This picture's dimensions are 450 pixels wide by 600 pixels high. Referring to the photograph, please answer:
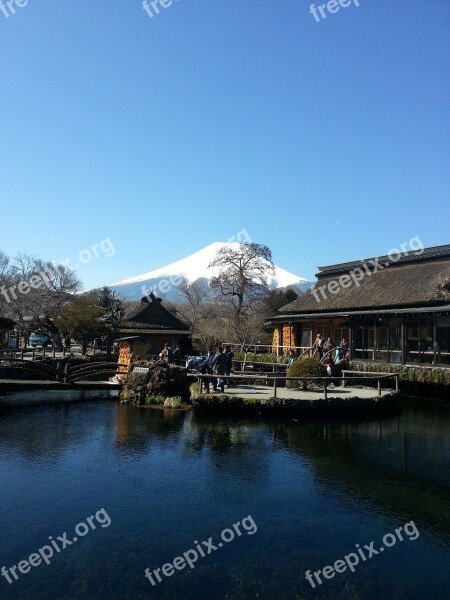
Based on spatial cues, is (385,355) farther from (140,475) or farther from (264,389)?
(140,475)

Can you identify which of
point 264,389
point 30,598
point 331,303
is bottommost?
point 30,598

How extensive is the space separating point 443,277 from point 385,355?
5588mm

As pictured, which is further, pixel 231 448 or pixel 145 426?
pixel 145 426

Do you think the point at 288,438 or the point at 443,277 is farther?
the point at 443,277

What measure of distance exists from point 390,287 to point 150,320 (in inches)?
820

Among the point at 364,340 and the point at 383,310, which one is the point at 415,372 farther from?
the point at 364,340

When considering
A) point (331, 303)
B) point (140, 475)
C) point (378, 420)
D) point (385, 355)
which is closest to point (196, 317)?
point (331, 303)

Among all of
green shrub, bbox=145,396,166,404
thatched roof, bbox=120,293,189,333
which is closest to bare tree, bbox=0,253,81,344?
thatched roof, bbox=120,293,189,333

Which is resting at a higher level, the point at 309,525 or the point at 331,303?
the point at 331,303

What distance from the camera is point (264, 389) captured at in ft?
69.1

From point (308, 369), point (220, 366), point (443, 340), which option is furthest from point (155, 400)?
point (443, 340)

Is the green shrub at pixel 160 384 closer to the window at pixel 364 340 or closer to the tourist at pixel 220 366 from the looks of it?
the tourist at pixel 220 366

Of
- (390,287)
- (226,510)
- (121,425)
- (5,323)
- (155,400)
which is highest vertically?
(390,287)

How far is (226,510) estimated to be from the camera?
9.16 m
